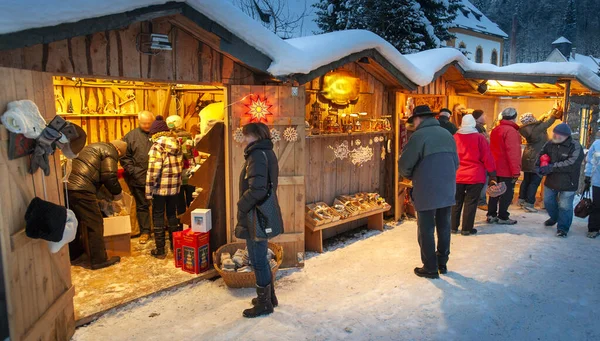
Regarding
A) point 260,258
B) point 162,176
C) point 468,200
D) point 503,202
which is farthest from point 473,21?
point 260,258

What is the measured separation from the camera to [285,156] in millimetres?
5652

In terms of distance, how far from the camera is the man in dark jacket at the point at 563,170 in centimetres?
671

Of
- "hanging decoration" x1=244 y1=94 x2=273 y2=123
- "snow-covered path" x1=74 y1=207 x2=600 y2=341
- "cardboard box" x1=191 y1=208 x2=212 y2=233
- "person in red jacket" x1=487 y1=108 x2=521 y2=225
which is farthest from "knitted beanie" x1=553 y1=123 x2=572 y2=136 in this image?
"cardboard box" x1=191 y1=208 x2=212 y2=233

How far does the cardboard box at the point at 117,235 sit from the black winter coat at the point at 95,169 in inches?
16.6

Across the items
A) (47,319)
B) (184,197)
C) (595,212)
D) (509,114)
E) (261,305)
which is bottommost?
(261,305)

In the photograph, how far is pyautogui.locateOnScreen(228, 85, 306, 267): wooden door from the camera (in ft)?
17.4

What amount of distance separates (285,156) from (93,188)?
2.66 m

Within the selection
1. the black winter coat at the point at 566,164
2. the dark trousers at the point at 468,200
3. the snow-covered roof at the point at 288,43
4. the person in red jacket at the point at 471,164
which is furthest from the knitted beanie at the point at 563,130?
the snow-covered roof at the point at 288,43

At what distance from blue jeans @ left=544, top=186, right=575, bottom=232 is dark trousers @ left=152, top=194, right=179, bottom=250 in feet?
20.5

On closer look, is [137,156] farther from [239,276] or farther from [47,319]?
[47,319]

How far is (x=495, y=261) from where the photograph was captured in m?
5.86

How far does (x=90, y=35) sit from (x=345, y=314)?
3.88 m

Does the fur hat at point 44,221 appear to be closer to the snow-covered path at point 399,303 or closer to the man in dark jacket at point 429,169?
the snow-covered path at point 399,303

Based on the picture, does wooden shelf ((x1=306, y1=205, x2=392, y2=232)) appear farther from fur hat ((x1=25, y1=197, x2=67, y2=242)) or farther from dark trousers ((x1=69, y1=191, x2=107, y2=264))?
fur hat ((x1=25, y1=197, x2=67, y2=242))
